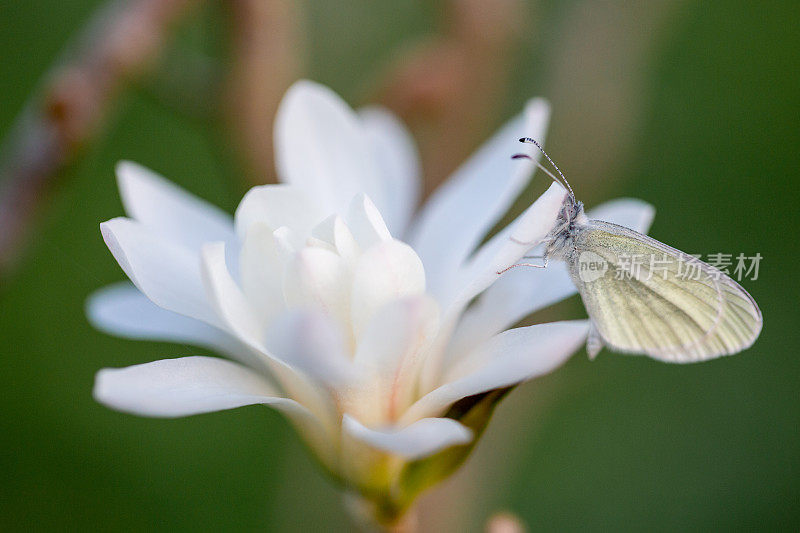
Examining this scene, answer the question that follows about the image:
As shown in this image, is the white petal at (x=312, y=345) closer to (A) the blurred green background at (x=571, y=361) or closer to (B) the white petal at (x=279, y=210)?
(B) the white petal at (x=279, y=210)

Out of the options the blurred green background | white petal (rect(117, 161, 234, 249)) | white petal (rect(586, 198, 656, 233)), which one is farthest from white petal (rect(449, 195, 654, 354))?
the blurred green background

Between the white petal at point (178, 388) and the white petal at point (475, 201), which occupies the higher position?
the white petal at point (475, 201)

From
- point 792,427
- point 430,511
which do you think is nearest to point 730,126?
point 792,427

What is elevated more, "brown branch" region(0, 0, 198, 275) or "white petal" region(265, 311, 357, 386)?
"brown branch" region(0, 0, 198, 275)

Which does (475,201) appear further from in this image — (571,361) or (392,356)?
(571,361)

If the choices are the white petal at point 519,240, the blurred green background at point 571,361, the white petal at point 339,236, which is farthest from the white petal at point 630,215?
the blurred green background at point 571,361

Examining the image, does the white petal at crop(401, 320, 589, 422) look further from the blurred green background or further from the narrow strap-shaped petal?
the blurred green background

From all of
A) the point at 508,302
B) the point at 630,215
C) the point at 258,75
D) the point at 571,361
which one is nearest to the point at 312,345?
the point at 508,302
